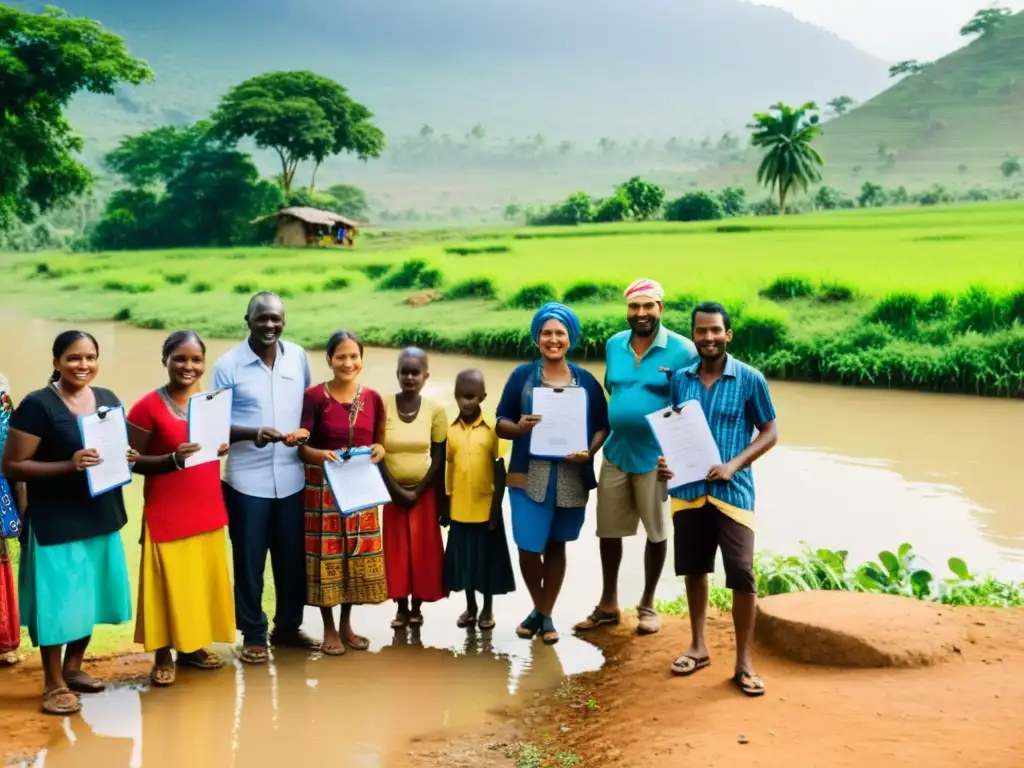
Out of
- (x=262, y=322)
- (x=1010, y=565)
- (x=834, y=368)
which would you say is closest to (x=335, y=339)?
(x=262, y=322)

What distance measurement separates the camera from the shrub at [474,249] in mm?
28484

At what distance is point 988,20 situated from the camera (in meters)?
78.6

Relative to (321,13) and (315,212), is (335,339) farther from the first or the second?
(321,13)

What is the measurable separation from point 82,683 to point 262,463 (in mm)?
1039

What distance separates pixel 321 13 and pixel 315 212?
540ft

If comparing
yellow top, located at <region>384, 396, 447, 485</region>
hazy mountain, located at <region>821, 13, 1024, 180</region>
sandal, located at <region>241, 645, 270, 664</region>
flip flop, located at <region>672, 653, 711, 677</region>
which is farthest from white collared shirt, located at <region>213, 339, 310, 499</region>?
hazy mountain, located at <region>821, 13, 1024, 180</region>

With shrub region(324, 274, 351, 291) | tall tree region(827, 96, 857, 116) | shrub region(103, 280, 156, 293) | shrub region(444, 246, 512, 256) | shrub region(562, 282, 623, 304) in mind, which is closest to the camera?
shrub region(562, 282, 623, 304)

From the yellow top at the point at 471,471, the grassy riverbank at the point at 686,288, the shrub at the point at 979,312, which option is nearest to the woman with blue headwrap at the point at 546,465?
the yellow top at the point at 471,471

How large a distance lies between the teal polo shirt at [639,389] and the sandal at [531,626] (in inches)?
30.5

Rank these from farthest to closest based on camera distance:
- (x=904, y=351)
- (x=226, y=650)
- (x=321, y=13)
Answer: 1. (x=321, y=13)
2. (x=904, y=351)
3. (x=226, y=650)

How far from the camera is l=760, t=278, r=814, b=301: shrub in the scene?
15.3m

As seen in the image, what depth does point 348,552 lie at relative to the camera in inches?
169

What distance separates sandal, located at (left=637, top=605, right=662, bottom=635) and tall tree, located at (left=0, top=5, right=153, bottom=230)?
1219 centimetres

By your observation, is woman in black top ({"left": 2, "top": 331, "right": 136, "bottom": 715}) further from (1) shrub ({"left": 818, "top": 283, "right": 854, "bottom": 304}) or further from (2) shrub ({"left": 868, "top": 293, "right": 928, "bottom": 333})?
A: (1) shrub ({"left": 818, "top": 283, "right": 854, "bottom": 304})
